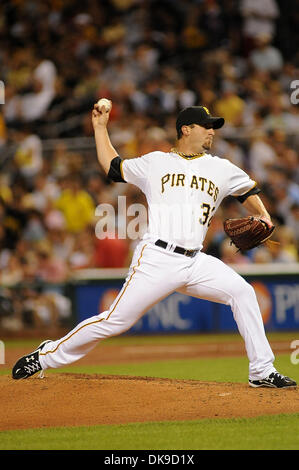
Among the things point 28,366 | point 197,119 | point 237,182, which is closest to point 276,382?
point 237,182

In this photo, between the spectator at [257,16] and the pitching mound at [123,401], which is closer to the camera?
the pitching mound at [123,401]

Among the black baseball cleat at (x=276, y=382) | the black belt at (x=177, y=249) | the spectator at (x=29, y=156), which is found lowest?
the black baseball cleat at (x=276, y=382)

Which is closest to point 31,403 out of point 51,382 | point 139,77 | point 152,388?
point 51,382

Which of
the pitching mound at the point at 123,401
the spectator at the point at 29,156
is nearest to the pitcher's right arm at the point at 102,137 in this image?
the pitching mound at the point at 123,401

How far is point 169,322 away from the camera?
13344 mm

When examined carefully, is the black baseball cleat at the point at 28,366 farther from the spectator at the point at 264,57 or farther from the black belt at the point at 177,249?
the spectator at the point at 264,57

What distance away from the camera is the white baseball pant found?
607 centimetres

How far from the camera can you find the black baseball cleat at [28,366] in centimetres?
648

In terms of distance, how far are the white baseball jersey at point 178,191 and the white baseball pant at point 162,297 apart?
0.16 meters

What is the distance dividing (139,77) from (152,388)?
35.3ft

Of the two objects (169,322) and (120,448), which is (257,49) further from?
(120,448)

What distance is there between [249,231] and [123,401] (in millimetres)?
1577

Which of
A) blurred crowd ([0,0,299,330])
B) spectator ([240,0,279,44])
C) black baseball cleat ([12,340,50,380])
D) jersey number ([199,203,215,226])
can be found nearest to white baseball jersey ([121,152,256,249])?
jersey number ([199,203,215,226])

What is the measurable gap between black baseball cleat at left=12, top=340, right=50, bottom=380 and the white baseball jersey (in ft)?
4.03
